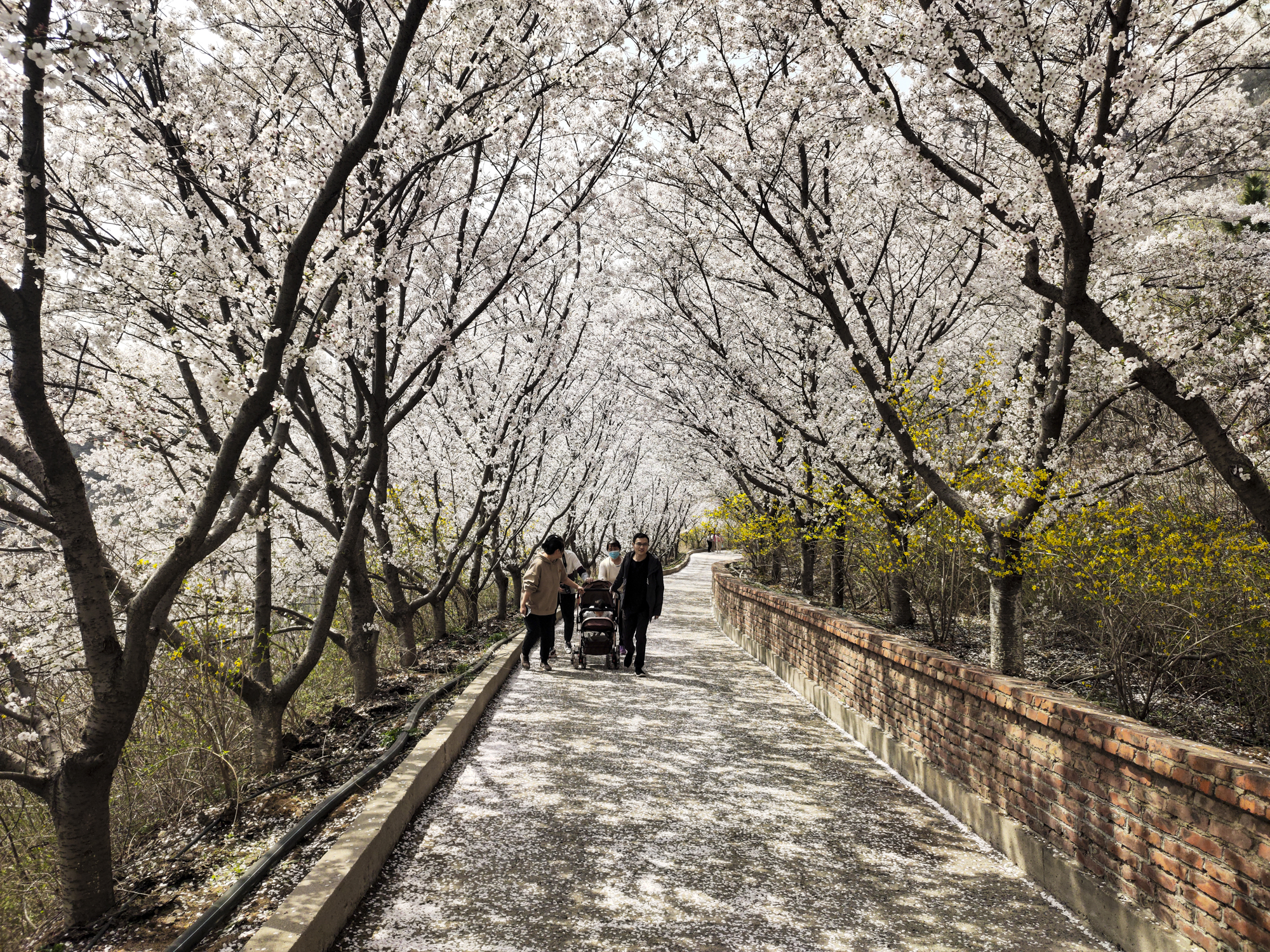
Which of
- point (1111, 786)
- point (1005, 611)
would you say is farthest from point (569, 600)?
point (1111, 786)

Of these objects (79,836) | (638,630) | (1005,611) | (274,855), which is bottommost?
(274,855)

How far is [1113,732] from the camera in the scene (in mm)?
3625

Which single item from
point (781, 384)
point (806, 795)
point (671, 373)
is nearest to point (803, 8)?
point (806, 795)

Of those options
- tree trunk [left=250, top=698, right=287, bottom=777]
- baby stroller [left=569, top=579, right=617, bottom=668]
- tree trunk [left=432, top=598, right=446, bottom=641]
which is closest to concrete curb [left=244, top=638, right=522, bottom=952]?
tree trunk [left=250, top=698, right=287, bottom=777]

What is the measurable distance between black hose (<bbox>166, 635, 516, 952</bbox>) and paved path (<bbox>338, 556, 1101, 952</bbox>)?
1.70 feet

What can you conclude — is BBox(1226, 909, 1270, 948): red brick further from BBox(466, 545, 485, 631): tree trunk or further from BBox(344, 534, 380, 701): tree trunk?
BBox(466, 545, 485, 631): tree trunk

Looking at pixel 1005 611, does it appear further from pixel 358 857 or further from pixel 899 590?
pixel 358 857

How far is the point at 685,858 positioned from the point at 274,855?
222 centimetres

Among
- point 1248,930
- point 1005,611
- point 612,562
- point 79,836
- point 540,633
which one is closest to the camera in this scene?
point 1248,930

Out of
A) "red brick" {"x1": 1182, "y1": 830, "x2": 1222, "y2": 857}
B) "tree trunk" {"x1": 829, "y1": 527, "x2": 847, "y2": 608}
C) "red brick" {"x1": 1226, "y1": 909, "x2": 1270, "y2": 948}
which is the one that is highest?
"tree trunk" {"x1": 829, "y1": 527, "x2": 847, "y2": 608}

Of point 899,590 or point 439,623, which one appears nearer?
point 899,590

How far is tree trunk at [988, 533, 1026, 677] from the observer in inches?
235

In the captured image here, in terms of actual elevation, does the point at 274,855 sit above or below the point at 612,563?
below

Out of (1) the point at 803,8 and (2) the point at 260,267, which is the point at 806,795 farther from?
(1) the point at 803,8
